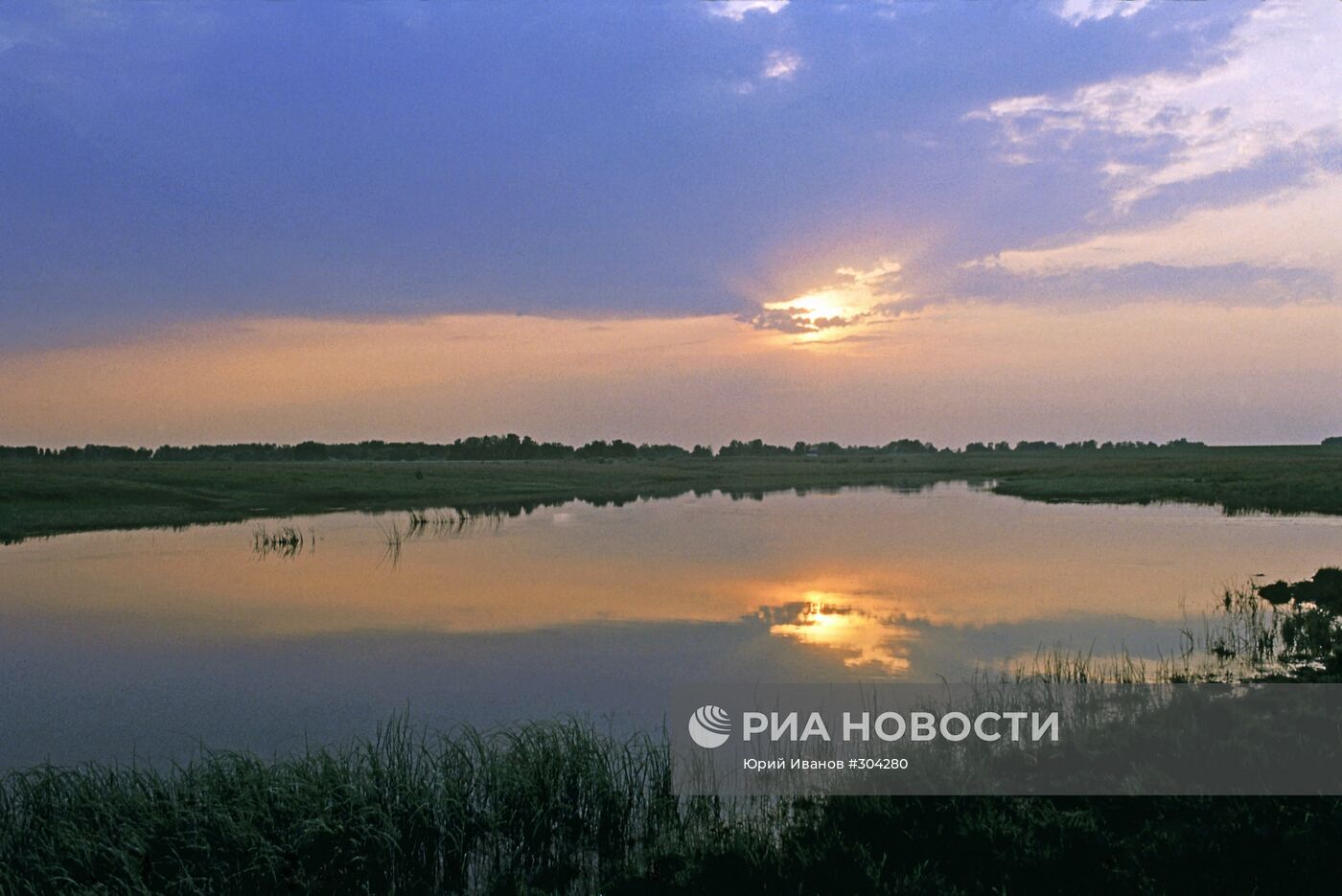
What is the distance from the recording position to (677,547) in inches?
1492

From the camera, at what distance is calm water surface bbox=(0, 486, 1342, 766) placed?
1458 centimetres

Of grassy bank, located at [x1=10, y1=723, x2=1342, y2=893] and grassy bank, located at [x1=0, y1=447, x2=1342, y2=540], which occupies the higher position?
grassy bank, located at [x1=0, y1=447, x2=1342, y2=540]

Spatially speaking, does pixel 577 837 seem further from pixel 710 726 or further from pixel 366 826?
pixel 710 726

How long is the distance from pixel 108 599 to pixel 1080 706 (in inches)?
1013

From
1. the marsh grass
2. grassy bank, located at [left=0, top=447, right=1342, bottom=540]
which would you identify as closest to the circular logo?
the marsh grass

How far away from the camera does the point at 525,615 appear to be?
Result: 22859 mm

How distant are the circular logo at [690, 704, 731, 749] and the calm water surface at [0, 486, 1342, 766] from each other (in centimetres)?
93

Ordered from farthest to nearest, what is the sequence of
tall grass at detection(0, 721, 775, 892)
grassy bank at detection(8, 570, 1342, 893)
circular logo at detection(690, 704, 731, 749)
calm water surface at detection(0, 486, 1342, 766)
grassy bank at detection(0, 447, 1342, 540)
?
1. grassy bank at detection(0, 447, 1342, 540)
2. calm water surface at detection(0, 486, 1342, 766)
3. circular logo at detection(690, 704, 731, 749)
4. tall grass at detection(0, 721, 775, 892)
5. grassy bank at detection(8, 570, 1342, 893)

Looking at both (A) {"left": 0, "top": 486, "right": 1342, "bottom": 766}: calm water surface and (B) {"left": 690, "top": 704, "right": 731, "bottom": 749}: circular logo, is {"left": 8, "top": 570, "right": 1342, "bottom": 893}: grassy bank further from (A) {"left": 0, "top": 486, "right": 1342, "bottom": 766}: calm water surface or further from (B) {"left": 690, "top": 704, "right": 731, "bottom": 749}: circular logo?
(A) {"left": 0, "top": 486, "right": 1342, "bottom": 766}: calm water surface

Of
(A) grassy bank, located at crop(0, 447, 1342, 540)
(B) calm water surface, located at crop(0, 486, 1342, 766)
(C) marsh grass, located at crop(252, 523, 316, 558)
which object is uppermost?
(A) grassy bank, located at crop(0, 447, 1342, 540)

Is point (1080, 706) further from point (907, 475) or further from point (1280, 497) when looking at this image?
point (907, 475)

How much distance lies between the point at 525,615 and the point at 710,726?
11247 millimetres

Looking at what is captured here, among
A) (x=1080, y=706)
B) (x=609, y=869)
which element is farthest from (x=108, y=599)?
(x=1080, y=706)

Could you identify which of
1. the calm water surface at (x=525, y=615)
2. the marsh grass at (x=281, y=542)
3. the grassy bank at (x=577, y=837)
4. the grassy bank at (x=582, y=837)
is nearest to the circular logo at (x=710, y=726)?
the calm water surface at (x=525, y=615)
